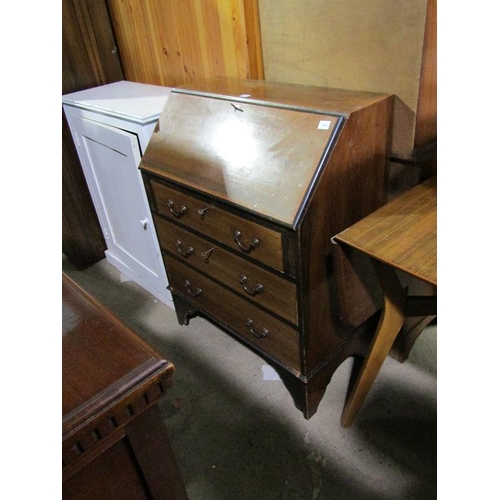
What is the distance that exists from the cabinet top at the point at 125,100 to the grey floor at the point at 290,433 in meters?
1.06

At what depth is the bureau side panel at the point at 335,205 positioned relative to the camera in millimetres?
1203

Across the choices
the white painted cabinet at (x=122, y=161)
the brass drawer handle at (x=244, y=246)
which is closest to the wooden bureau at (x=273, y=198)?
the brass drawer handle at (x=244, y=246)

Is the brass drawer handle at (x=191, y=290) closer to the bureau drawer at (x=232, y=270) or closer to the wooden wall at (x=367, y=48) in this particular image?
the bureau drawer at (x=232, y=270)

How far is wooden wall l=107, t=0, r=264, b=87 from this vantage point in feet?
5.50

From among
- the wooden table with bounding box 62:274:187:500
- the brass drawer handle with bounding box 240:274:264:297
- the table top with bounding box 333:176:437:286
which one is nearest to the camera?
the wooden table with bounding box 62:274:187:500

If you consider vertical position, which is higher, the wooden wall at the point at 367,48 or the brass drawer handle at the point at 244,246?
the wooden wall at the point at 367,48

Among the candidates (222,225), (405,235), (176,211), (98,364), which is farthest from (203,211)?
(98,364)

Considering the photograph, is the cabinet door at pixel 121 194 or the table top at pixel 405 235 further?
the cabinet door at pixel 121 194

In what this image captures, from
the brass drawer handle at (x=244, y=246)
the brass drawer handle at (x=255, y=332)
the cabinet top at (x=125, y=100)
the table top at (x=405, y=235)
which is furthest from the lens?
the cabinet top at (x=125, y=100)

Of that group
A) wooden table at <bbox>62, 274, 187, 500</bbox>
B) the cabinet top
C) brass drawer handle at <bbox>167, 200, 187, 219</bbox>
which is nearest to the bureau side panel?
brass drawer handle at <bbox>167, 200, 187, 219</bbox>

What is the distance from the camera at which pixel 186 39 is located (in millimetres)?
1951

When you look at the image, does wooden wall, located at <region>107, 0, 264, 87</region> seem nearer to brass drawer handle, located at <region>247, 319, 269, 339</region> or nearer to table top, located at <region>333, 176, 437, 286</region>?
table top, located at <region>333, 176, 437, 286</region>

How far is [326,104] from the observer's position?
4.18 feet

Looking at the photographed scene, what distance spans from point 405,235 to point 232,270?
2.07 ft
